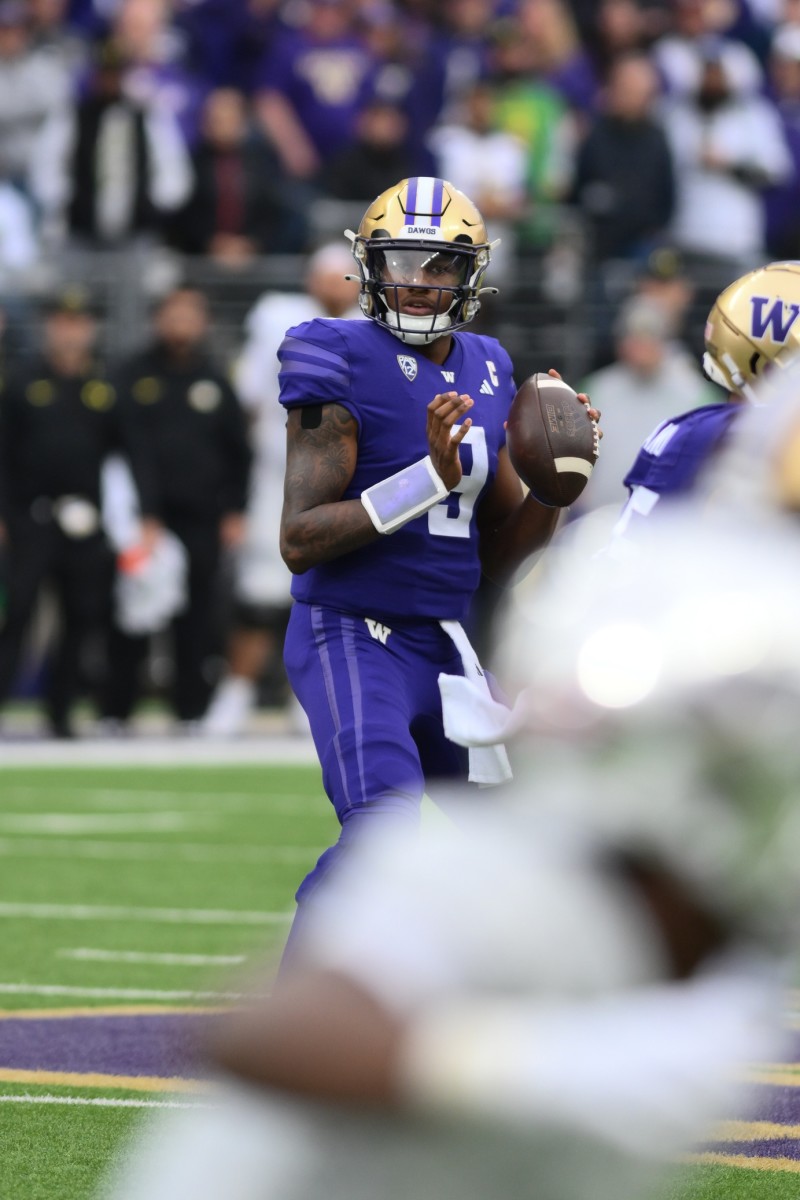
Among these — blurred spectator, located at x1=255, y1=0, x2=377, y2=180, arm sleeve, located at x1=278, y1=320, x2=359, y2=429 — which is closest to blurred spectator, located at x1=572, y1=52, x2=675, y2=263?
blurred spectator, located at x1=255, y1=0, x2=377, y2=180

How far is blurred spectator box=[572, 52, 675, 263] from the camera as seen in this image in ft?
40.9

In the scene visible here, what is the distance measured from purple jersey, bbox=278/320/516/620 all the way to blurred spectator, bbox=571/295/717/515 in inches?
250

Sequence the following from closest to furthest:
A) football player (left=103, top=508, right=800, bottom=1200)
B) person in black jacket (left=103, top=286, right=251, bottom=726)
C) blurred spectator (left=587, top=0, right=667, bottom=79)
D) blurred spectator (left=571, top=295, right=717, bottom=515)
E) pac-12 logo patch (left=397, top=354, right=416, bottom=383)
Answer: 1. football player (left=103, top=508, right=800, bottom=1200)
2. pac-12 logo patch (left=397, top=354, right=416, bottom=383)
3. blurred spectator (left=571, top=295, right=717, bottom=515)
4. person in black jacket (left=103, top=286, right=251, bottom=726)
5. blurred spectator (left=587, top=0, right=667, bottom=79)

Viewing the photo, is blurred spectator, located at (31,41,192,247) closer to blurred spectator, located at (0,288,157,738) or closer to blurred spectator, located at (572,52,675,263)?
blurred spectator, located at (0,288,157,738)

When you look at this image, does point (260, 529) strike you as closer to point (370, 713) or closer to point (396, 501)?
point (396, 501)

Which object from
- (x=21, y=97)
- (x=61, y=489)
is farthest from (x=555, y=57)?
(x=61, y=489)

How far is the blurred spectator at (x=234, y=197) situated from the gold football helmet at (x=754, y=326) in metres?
7.80

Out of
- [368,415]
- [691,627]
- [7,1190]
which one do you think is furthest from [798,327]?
[691,627]

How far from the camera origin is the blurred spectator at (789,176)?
12977 millimetres

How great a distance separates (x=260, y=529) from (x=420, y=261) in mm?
7294

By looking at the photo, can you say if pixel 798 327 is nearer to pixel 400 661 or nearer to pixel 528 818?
pixel 400 661

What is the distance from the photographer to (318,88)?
13.4 metres

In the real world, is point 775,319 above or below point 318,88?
below

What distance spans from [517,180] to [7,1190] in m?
9.50
